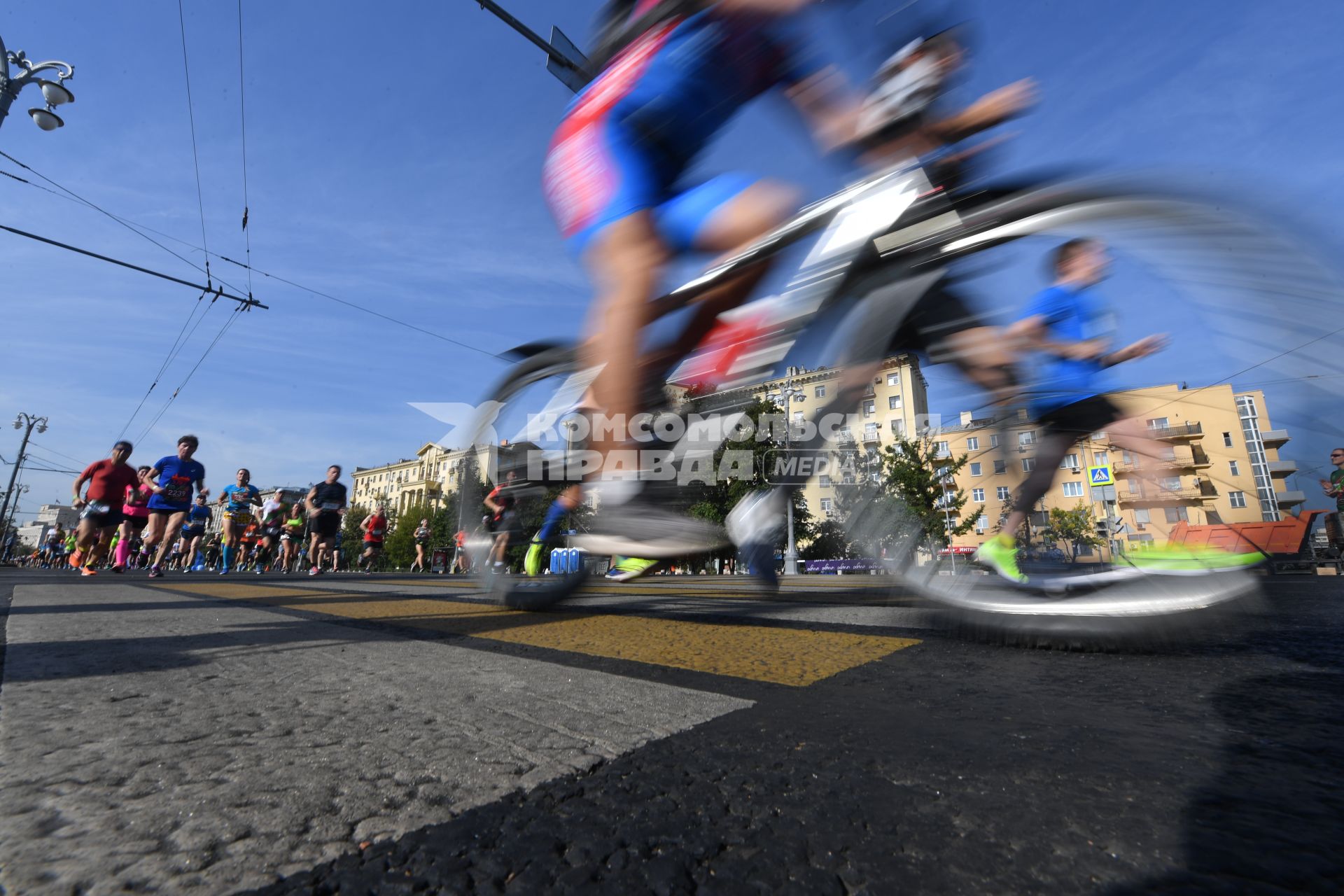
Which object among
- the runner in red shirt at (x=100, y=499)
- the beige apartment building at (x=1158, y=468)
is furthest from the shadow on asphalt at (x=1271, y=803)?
the runner in red shirt at (x=100, y=499)

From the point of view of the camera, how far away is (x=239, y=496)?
10852mm

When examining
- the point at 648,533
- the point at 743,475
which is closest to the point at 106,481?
the point at 648,533

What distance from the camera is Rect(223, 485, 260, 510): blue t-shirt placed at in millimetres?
10734

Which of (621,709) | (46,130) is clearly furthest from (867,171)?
(46,130)

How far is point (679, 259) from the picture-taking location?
2.13 meters

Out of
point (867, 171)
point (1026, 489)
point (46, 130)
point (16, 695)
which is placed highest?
point (46, 130)

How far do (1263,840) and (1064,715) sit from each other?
18.9 inches

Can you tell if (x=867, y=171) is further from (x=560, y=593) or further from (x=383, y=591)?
(x=383, y=591)

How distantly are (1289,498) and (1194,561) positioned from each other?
11.7 inches

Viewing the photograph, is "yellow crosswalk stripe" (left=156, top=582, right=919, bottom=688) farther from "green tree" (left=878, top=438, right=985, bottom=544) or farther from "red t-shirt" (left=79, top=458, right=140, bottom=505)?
"red t-shirt" (left=79, top=458, right=140, bottom=505)

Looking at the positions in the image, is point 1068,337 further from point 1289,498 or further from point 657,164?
point 657,164

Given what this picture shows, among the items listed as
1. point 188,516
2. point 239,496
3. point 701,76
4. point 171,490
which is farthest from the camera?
point 239,496

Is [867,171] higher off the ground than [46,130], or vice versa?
[46,130]

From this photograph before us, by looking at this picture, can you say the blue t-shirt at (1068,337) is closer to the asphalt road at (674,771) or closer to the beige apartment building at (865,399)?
the beige apartment building at (865,399)
